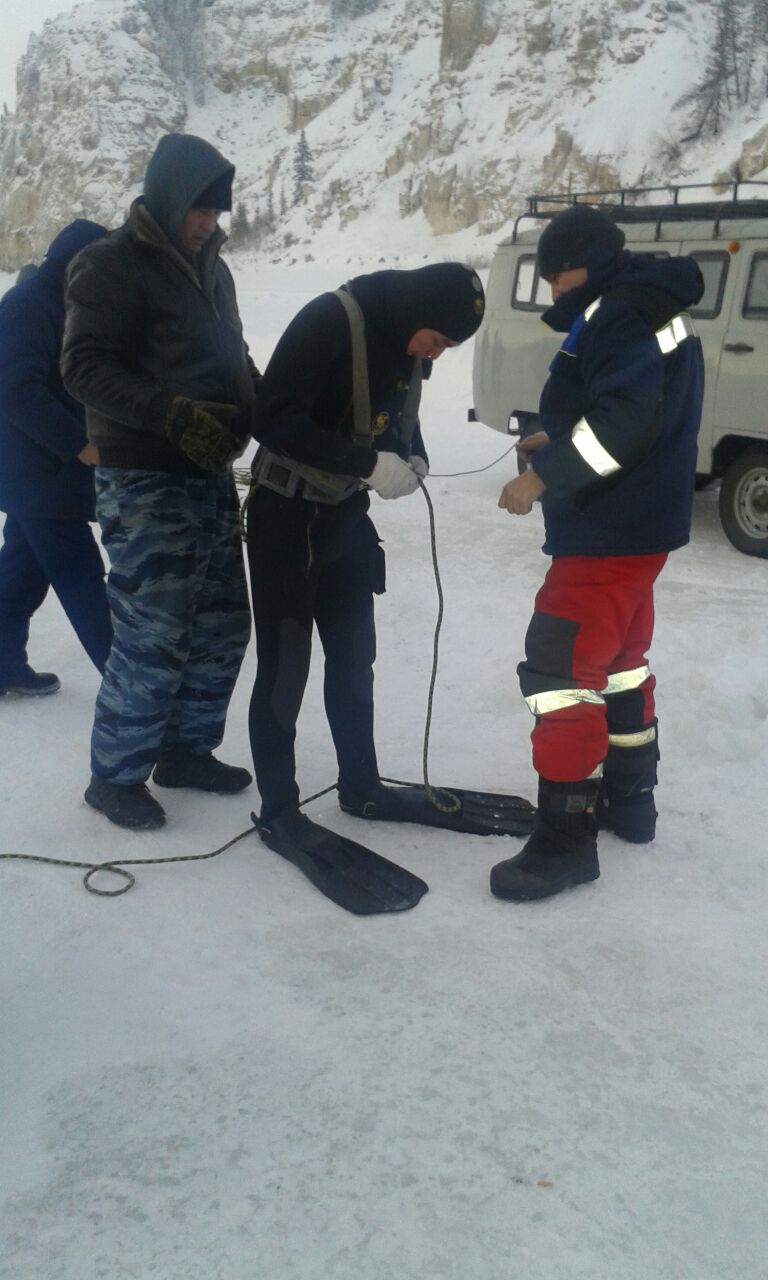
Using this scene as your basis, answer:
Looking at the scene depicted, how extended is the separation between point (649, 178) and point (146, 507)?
35.6 m

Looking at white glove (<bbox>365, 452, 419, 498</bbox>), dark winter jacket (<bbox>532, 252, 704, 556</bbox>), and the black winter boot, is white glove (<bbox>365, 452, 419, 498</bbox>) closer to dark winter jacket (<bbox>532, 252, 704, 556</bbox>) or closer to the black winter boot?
dark winter jacket (<bbox>532, 252, 704, 556</bbox>)

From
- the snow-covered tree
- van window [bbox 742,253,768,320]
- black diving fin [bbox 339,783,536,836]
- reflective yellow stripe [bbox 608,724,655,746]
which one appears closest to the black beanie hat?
reflective yellow stripe [bbox 608,724,655,746]

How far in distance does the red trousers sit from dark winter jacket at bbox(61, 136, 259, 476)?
1147mm

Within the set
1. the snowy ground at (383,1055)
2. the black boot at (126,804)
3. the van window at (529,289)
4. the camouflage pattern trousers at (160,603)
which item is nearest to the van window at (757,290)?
the van window at (529,289)

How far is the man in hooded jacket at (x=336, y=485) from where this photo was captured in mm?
2771

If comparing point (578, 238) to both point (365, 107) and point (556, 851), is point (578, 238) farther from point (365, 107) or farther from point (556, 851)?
point (365, 107)

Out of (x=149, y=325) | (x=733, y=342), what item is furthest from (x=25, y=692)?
(x=733, y=342)

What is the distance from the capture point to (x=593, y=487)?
9.02ft

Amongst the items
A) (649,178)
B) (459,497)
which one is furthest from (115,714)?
(649,178)

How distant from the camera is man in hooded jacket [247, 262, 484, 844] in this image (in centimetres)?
277

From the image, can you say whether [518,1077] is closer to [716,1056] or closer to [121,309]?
[716,1056]

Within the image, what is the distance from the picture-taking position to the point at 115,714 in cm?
325

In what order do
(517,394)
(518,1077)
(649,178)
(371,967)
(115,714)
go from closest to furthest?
1. (518,1077)
2. (371,967)
3. (115,714)
4. (517,394)
5. (649,178)

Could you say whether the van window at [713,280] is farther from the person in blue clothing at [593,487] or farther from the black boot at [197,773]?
the black boot at [197,773]
